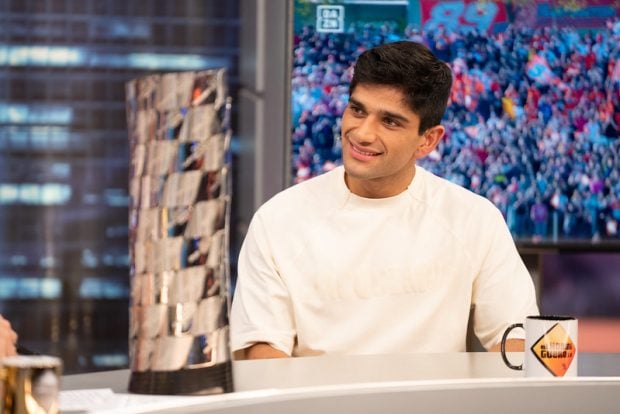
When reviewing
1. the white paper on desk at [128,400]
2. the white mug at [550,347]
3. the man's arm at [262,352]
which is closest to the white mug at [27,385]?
the white paper on desk at [128,400]

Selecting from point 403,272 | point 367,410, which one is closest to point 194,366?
point 367,410

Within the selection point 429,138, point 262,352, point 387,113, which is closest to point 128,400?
point 262,352

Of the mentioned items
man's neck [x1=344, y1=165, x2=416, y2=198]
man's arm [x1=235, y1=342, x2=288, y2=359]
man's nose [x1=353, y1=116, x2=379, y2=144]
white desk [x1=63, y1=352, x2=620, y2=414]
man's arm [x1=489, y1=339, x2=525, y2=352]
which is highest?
man's nose [x1=353, y1=116, x2=379, y2=144]

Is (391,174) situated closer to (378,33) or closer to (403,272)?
(403,272)

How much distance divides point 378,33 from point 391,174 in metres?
1.39

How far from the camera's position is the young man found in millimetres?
2275

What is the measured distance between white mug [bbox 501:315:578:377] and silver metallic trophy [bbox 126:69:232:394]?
0.45 meters

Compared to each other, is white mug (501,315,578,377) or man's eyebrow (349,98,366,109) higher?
man's eyebrow (349,98,366,109)

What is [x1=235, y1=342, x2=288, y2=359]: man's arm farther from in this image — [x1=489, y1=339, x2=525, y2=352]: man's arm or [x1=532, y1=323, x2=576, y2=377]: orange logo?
[x1=532, y1=323, x2=576, y2=377]: orange logo

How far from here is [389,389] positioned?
1317 mm

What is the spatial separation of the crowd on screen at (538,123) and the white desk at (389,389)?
2.14m

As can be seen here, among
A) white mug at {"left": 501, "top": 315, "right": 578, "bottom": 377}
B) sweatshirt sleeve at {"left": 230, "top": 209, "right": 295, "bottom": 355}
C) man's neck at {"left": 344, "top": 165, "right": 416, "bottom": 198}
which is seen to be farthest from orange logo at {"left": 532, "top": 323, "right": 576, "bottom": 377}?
man's neck at {"left": 344, "top": 165, "right": 416, "bottom": 198}

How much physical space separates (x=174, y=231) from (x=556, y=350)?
566 mm

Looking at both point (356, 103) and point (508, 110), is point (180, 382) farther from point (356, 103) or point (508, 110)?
point (508, 110)
